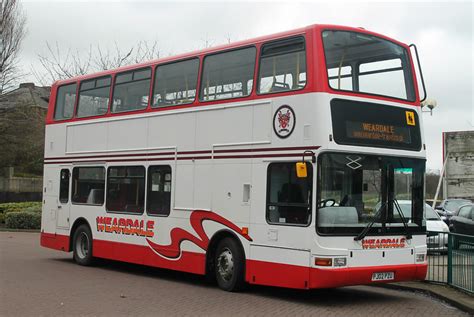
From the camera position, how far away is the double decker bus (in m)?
10.5

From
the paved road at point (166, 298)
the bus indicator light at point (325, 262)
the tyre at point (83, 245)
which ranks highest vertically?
the bus indicator light at point (325, 262)

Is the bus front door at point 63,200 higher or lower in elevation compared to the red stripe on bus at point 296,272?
higher

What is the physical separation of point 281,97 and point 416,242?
339cm

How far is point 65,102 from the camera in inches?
683

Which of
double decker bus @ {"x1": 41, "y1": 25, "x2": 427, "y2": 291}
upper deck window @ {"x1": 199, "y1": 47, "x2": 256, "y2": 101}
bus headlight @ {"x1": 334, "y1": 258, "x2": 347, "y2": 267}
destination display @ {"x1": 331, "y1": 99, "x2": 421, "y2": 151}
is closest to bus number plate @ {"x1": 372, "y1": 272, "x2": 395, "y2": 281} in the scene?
double decker bus @ {"x1": 41, "y1": 25, "x2": 427, "y2": 291}

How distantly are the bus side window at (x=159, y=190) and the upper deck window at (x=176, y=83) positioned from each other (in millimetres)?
1400

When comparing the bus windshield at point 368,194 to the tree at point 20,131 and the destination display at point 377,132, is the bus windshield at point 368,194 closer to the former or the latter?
Answer: the destination display at point 377,132

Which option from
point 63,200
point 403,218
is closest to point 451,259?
point 403,218

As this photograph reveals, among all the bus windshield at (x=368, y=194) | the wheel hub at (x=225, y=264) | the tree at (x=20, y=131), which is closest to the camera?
the bus windshield at (x=368, y=194)

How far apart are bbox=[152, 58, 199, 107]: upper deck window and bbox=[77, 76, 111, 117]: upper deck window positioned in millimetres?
2047

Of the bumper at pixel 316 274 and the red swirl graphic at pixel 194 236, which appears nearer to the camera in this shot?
the bumper at pixel 316 274

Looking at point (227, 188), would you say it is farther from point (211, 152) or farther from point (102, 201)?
point (102, 201)

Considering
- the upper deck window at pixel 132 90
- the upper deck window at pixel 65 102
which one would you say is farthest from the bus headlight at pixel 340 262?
the upper deck window at pixel 65 102

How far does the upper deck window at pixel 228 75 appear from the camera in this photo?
12023 millimetres
